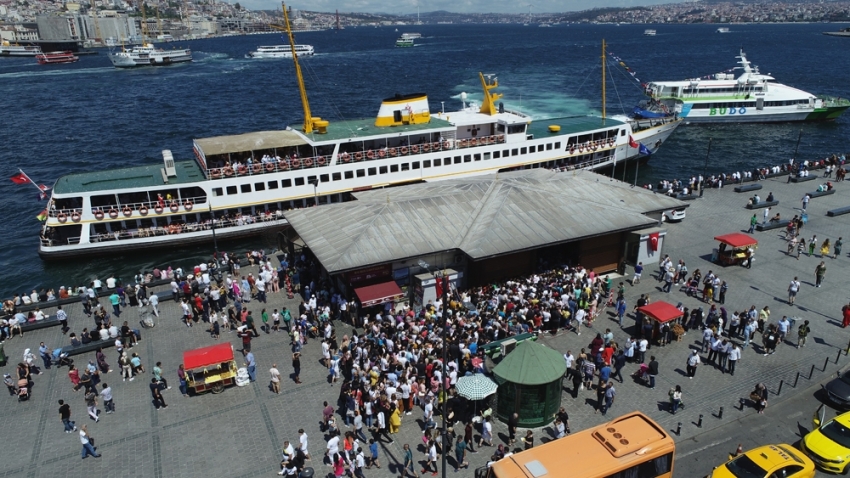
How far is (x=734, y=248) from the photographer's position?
110ft

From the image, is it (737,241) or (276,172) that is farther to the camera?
(276,172)

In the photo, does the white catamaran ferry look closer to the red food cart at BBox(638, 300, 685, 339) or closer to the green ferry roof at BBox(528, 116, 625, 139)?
the green ferry roof at BBox(528, 116, 625, 139)

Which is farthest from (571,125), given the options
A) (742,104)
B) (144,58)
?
(144,58)

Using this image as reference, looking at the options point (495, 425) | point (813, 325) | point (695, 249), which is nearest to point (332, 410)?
point (495, 425)

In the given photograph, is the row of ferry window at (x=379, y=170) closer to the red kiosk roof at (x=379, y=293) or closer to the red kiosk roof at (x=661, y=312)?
the red kiosk roof at (x=379, y=293)

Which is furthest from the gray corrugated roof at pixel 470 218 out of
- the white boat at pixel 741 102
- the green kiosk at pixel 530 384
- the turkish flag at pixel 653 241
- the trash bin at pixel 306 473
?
the white boat at pixel 741 102

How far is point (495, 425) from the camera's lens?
21.1 meters

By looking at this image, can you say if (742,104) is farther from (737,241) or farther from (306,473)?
(306,473)

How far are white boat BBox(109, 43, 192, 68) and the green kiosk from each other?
577 ft

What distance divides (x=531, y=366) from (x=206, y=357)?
520 inches

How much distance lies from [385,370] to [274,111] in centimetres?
8775

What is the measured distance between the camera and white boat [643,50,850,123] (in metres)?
82.6

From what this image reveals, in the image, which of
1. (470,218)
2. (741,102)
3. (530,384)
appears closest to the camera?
(530,384)

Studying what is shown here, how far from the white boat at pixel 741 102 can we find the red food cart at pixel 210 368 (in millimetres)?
76332
